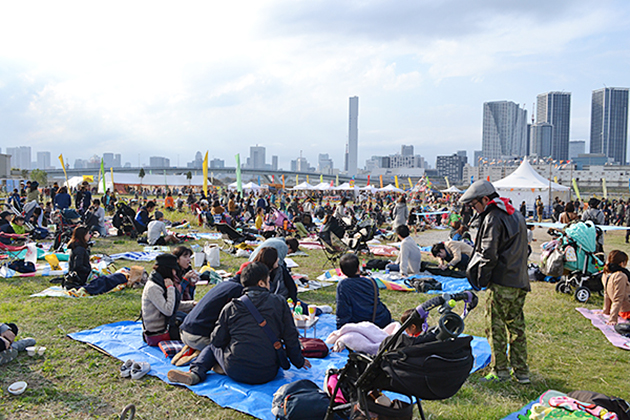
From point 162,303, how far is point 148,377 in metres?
0.74

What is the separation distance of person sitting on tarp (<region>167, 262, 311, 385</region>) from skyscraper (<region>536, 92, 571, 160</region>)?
21603 cm

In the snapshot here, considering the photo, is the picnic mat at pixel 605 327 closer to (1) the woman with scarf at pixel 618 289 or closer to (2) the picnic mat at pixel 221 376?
(1) the woman with scarf at pixel 618 289

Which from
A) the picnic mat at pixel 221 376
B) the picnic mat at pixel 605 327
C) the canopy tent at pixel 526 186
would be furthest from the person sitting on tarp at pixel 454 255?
the canopy tent at pixel 526 186

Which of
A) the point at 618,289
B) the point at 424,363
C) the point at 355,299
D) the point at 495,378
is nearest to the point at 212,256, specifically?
the point at 355,299

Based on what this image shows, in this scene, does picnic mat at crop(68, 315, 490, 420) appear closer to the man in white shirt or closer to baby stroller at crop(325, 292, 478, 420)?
baby stroller at crop(325, 292, 478, 420)

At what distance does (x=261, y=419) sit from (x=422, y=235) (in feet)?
46.7

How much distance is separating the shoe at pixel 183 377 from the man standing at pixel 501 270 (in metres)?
2.55

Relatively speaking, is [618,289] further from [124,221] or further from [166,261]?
[124,221]

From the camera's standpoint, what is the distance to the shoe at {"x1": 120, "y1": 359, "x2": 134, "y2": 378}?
375 cm

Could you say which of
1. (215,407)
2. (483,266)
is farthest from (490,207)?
(215,407)

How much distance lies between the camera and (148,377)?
375 centimetres

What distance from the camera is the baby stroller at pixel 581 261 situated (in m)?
6.75

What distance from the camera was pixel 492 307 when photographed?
12.2 ft

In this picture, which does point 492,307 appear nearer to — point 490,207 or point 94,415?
point 490,207
